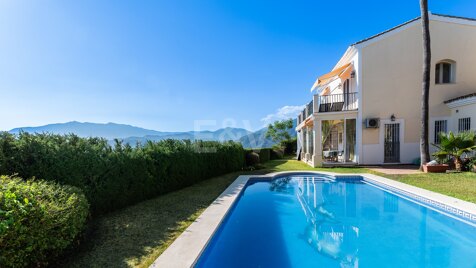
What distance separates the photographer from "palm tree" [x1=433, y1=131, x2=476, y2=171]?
13.9 meters

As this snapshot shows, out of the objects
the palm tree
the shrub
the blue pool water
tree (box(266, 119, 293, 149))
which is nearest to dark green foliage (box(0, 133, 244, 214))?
the shrub

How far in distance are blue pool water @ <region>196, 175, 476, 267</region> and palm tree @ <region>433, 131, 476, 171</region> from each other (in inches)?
296

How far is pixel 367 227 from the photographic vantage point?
7535 millimetres

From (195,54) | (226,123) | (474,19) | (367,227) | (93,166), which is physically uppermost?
(474,19)

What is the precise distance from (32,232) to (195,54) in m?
19.4

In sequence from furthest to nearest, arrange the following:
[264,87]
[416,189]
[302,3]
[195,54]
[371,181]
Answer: [264,87]
[195,54]
[302,3]
[371,181]
[416,189]

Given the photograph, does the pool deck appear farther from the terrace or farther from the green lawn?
the terrace

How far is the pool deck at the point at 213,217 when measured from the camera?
4570 mm

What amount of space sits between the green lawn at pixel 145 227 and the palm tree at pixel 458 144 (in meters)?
3.64

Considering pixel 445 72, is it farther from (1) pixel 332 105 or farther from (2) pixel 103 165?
(2) pixel 103 165

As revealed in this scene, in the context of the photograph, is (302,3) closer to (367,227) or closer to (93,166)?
(367,227)

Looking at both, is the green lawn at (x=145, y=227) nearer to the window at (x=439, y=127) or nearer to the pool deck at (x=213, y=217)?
the pool deck at (x=213, y=217)

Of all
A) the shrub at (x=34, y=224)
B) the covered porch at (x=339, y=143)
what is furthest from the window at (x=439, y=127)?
the shrub at (x=34, y=224)

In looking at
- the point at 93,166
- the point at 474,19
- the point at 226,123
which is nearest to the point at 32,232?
the point at 93,166
